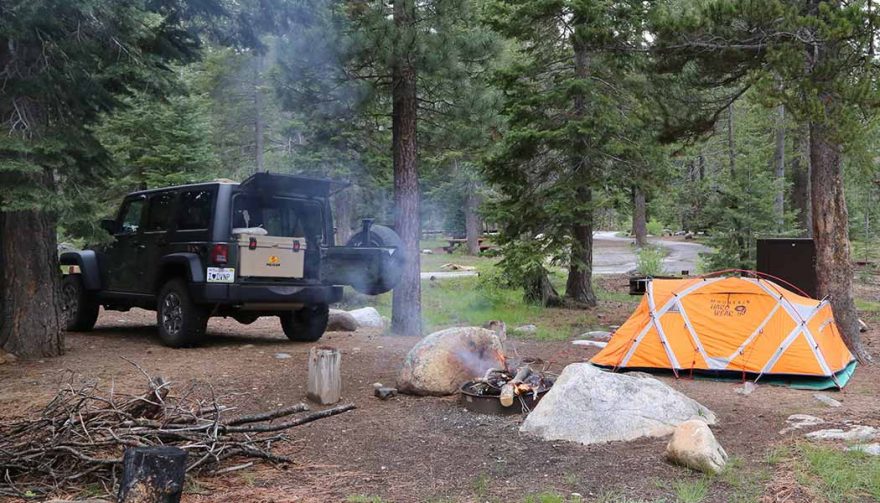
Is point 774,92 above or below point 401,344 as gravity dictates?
above

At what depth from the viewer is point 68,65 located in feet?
23.0

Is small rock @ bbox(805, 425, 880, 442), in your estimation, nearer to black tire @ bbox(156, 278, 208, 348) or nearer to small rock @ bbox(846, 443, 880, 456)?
small rock @ bbox(846, 443, 880, 456)

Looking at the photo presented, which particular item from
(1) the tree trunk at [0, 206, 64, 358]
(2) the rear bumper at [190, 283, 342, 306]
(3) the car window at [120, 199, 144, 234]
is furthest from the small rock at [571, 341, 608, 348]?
(1) the tree trunk at [0, 206, 64, 358]

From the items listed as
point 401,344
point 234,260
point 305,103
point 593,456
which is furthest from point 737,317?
point 305,103

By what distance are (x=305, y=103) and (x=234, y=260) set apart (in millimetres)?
3054

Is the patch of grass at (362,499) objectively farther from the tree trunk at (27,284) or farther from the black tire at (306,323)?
the black tire at (306,323)

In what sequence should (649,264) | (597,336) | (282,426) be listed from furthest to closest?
(649,264) < (597,336) < (282,426)

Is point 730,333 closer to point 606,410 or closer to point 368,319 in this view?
point 606,410

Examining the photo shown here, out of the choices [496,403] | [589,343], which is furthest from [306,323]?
[496,403]

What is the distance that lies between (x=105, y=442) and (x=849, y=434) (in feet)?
16.8

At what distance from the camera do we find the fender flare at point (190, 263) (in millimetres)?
8172

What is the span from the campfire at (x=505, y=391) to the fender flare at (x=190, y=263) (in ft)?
12.1

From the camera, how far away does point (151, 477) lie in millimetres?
3668

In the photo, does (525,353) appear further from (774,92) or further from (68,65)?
(68,65)
